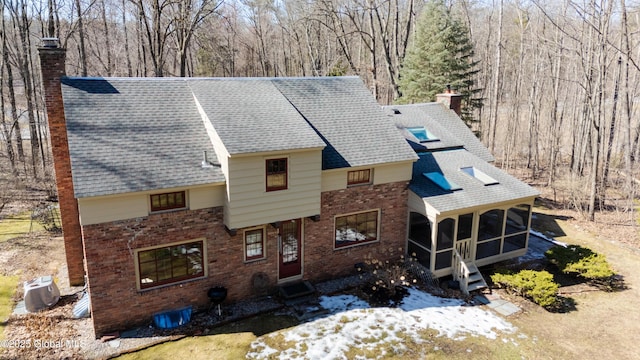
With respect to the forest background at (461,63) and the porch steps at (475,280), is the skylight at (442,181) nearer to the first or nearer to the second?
the porch steps at (475,280)

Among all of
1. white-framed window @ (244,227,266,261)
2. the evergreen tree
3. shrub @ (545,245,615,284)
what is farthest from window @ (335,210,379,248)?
the evergreen tree

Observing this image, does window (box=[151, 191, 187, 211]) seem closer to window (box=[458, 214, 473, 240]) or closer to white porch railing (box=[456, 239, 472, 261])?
white porch railing (box=[456, 239, 472, 261])

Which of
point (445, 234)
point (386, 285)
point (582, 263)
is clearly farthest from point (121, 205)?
point (582, 263)

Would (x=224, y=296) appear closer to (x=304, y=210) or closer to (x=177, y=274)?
(x=177, y=274)

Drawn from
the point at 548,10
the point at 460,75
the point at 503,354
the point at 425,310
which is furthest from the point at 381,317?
the point at 548,10

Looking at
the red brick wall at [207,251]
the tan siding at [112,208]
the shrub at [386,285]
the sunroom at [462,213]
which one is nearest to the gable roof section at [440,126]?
the sunroom at [462,213]
